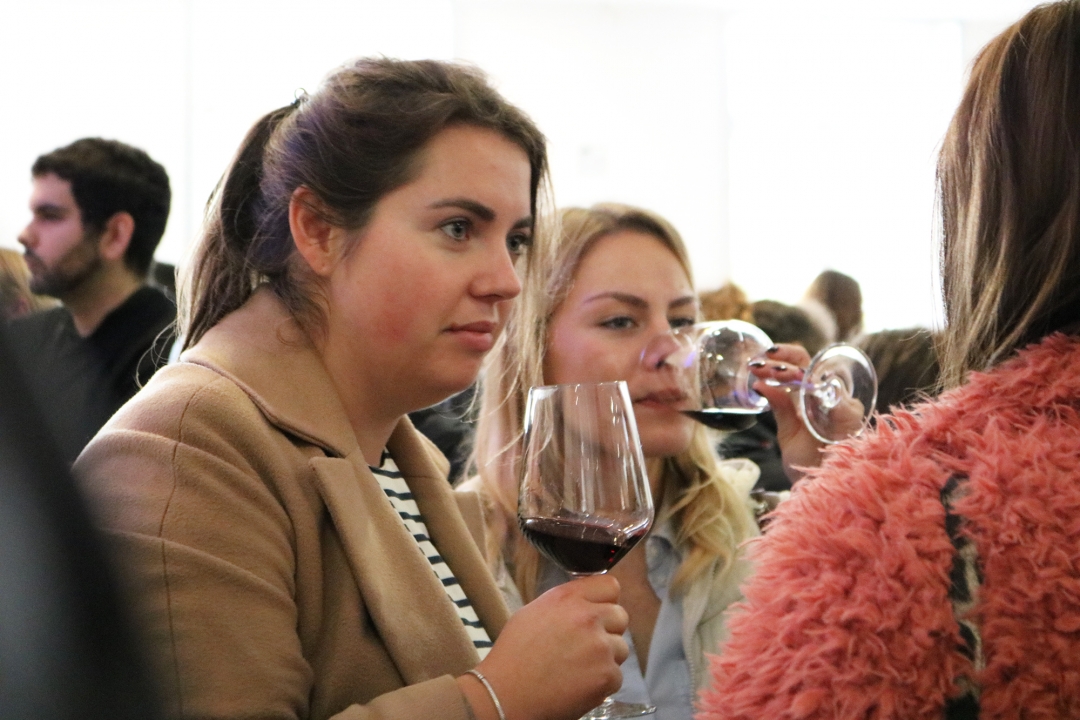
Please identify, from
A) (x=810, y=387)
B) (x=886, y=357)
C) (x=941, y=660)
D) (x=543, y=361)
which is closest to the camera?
(x=941, y=660)

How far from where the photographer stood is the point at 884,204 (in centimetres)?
820

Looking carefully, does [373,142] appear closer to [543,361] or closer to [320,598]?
[320,598]

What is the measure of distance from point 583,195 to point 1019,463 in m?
6.59

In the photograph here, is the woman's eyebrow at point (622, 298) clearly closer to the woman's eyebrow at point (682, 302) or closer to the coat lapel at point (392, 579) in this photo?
the woman's eyebrow at point (682, 302)

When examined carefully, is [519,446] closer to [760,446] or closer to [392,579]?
[392,579]

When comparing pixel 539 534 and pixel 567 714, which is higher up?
pixel 539 534

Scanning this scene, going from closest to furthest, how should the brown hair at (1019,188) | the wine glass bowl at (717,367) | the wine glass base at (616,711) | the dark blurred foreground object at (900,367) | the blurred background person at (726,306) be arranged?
the brown hair at (1019,188), the wine glass base at (616,711), the wine glass bowl at (717,367), the dark blurred foreground object at (900,367), the blurred background person at (726,306)

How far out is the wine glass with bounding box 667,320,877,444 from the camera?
1914 mm

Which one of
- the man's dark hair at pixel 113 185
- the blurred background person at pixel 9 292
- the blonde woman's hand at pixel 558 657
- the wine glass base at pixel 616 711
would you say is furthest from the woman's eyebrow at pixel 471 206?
the man's dark hair at pixel 113 185

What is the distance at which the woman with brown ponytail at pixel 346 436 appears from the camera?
1068 millimetres

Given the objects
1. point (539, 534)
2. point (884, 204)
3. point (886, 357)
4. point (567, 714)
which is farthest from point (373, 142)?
point (884, 204)

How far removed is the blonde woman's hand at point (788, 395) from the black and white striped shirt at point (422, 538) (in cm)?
73

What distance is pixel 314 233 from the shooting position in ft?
4.70

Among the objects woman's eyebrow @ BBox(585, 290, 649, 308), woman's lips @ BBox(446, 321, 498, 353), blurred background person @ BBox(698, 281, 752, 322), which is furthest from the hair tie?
blurred background person @ BBox(698, 281, 752, 322)
